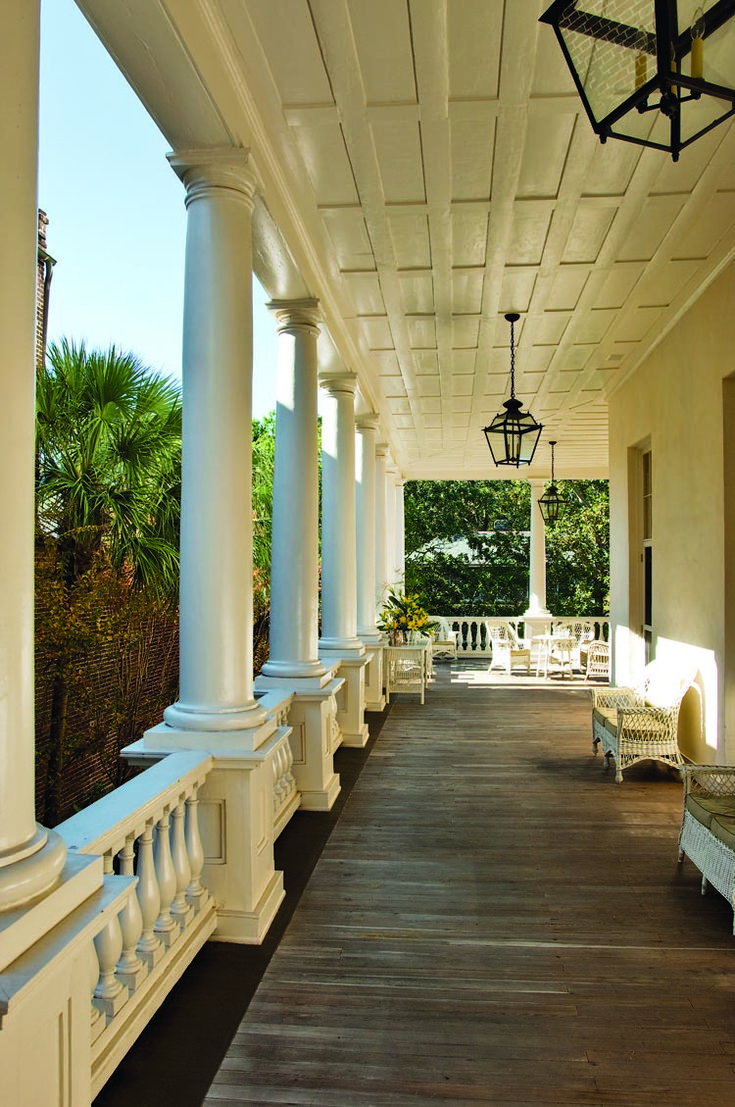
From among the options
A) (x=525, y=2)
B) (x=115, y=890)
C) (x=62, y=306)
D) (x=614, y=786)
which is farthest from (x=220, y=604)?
(x=62, y=306)

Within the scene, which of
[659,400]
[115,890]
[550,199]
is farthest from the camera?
[659,400]

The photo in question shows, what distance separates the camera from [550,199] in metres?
4.83

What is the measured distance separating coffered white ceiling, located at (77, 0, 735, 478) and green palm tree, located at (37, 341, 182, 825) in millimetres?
1330

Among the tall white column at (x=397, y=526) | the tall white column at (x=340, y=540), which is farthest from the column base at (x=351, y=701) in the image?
the tall white column at (x=397, y=526)

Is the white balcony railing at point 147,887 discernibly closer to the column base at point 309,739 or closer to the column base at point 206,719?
→ the column base at point 206,719

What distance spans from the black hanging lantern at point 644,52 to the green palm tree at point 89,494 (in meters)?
3.74

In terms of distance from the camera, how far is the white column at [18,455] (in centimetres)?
173

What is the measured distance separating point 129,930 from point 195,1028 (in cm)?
48

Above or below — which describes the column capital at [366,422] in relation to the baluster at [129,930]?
above

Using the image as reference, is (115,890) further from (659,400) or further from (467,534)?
(467,534)

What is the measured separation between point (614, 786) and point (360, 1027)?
4225 mm

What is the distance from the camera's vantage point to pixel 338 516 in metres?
7.57

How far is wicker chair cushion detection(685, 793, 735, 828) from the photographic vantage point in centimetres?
419

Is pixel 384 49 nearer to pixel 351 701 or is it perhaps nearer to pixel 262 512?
pixel 351 701
